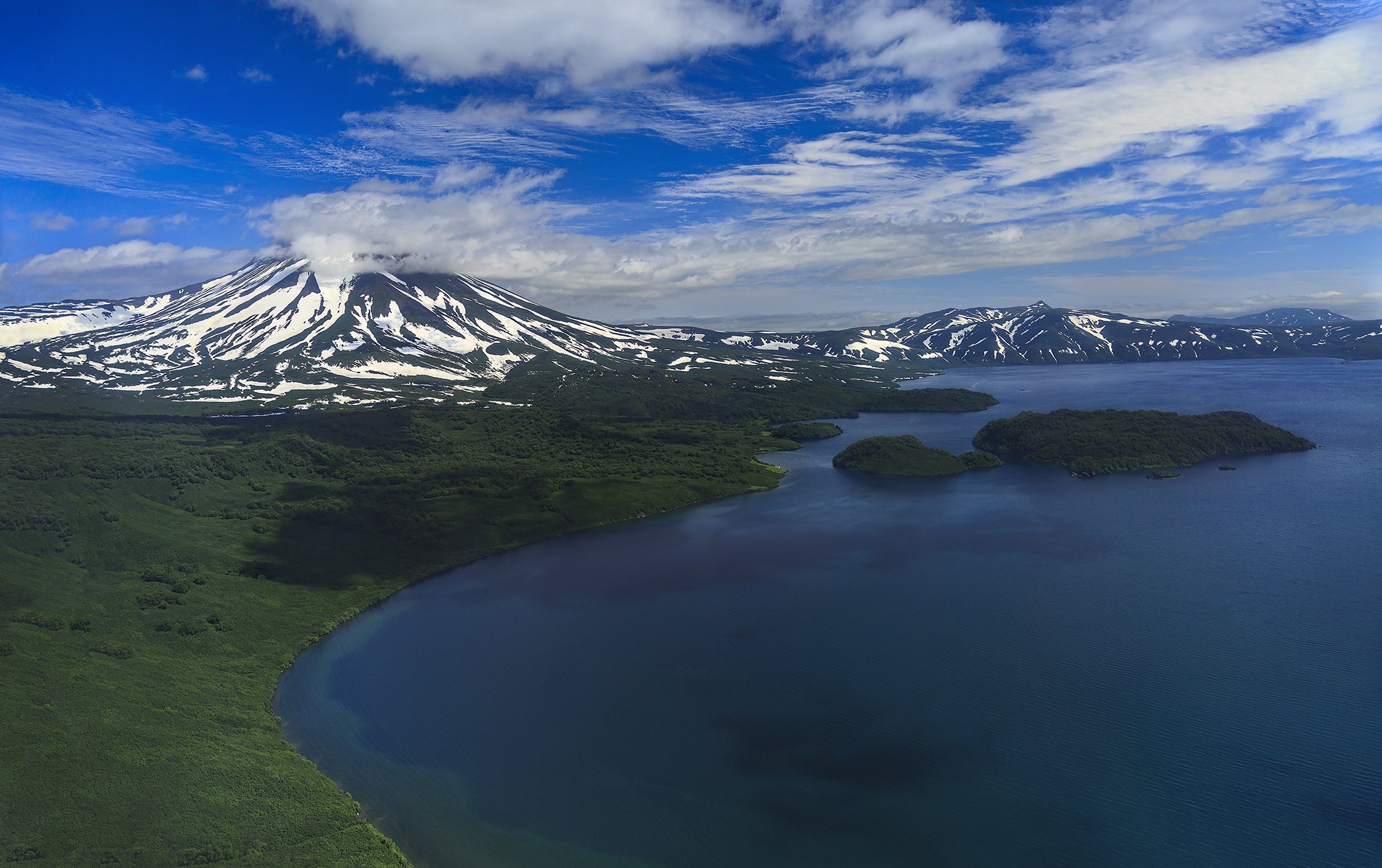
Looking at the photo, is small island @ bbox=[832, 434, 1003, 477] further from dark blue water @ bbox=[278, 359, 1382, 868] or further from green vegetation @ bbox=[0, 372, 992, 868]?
dark blue water @ bbox=[278, 359, 1382, 868]

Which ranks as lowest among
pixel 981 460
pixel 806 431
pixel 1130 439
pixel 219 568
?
pixel 981 460

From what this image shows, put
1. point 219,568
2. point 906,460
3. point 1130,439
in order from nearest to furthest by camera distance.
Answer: point 219,568
point 906,460
point 1130,439

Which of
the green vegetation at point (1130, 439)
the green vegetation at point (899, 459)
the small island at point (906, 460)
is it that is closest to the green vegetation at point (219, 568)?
the green vegetation at point (899, 459)

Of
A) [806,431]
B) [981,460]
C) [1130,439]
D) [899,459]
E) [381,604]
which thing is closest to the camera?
[381,604]

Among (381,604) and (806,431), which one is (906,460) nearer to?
(806,431)

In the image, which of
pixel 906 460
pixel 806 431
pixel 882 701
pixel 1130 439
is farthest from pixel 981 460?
pixel 882 701

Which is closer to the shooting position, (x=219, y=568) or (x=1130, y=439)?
(x=219, y=568)

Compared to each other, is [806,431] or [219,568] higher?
[806,431]

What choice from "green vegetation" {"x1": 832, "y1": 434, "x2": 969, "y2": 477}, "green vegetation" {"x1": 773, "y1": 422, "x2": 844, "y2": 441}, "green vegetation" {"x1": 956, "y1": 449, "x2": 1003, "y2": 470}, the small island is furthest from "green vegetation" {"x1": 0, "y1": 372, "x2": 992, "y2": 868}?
"green vegetation" {"x1": 956, "y1": 449, "x2": 1003, "y2": 470}
